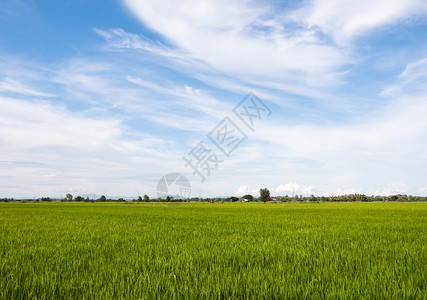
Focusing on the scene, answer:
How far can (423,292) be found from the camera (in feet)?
9.97

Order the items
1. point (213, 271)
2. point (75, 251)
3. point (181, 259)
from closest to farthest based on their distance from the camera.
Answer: point (213, 271) → point (181, 259) → point (75, 251)

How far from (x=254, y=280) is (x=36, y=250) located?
4.65 meters

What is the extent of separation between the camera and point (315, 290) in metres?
3.05

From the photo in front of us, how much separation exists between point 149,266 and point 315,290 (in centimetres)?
238

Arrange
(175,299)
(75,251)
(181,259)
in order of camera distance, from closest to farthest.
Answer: (175,299)
(181,259)
(75,251)

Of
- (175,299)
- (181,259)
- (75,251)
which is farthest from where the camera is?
(75,251)

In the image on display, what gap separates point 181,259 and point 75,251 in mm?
2466

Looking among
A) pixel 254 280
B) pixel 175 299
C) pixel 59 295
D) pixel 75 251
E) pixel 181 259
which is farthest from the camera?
pixel 75 251

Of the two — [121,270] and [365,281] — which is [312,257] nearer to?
[365,281]

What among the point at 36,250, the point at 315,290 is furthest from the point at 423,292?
the point at 36,250

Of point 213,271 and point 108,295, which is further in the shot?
point 213,271

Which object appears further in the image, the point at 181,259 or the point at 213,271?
the point at 181,259

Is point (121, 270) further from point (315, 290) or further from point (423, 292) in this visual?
point (423, 292)

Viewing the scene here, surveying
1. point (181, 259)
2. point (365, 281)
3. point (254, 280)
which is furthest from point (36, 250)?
point (365, 281)
